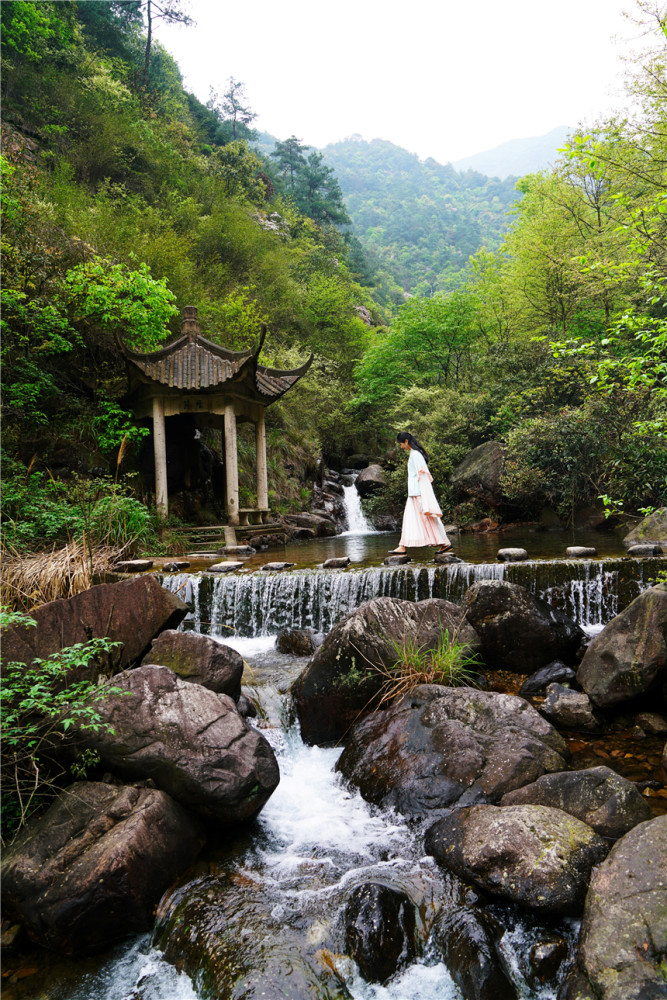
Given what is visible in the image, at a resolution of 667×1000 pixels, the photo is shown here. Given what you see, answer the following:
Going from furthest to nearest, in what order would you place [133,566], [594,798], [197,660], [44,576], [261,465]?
[261,465], [133,566], [44,576], [197,660], [594,798]

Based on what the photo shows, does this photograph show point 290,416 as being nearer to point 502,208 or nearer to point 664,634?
point 664,634

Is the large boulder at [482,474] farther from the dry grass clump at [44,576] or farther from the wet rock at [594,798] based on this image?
the wet rock at [594,798]

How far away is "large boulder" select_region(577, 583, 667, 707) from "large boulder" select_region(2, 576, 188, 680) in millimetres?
3935

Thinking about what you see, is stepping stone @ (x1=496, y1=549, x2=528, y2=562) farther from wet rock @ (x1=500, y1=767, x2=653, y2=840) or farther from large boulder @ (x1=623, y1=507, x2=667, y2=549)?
Result: wet rock @ (x1=500, y1=767, x2=653, y2=840)

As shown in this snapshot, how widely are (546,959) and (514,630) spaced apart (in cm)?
324

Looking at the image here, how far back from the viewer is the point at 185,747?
3480 millimetres

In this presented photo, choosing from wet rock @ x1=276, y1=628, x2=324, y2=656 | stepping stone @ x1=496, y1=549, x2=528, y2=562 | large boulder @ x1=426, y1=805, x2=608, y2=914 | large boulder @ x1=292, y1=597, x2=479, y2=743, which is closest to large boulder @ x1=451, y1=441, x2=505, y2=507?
stepping stone @ x1=496, y1=549, x2=528, y2=562

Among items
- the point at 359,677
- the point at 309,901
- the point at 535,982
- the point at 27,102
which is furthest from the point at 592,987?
the point at 27,102

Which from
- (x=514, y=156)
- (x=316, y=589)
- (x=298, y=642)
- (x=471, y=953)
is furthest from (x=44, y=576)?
(x=514, y=156)

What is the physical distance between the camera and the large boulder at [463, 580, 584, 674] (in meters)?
5.57

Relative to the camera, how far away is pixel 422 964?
267 cm

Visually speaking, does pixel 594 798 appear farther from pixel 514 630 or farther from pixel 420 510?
pixel 420 510

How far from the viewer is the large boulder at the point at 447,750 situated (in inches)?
147

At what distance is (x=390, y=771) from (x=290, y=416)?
15.9m
